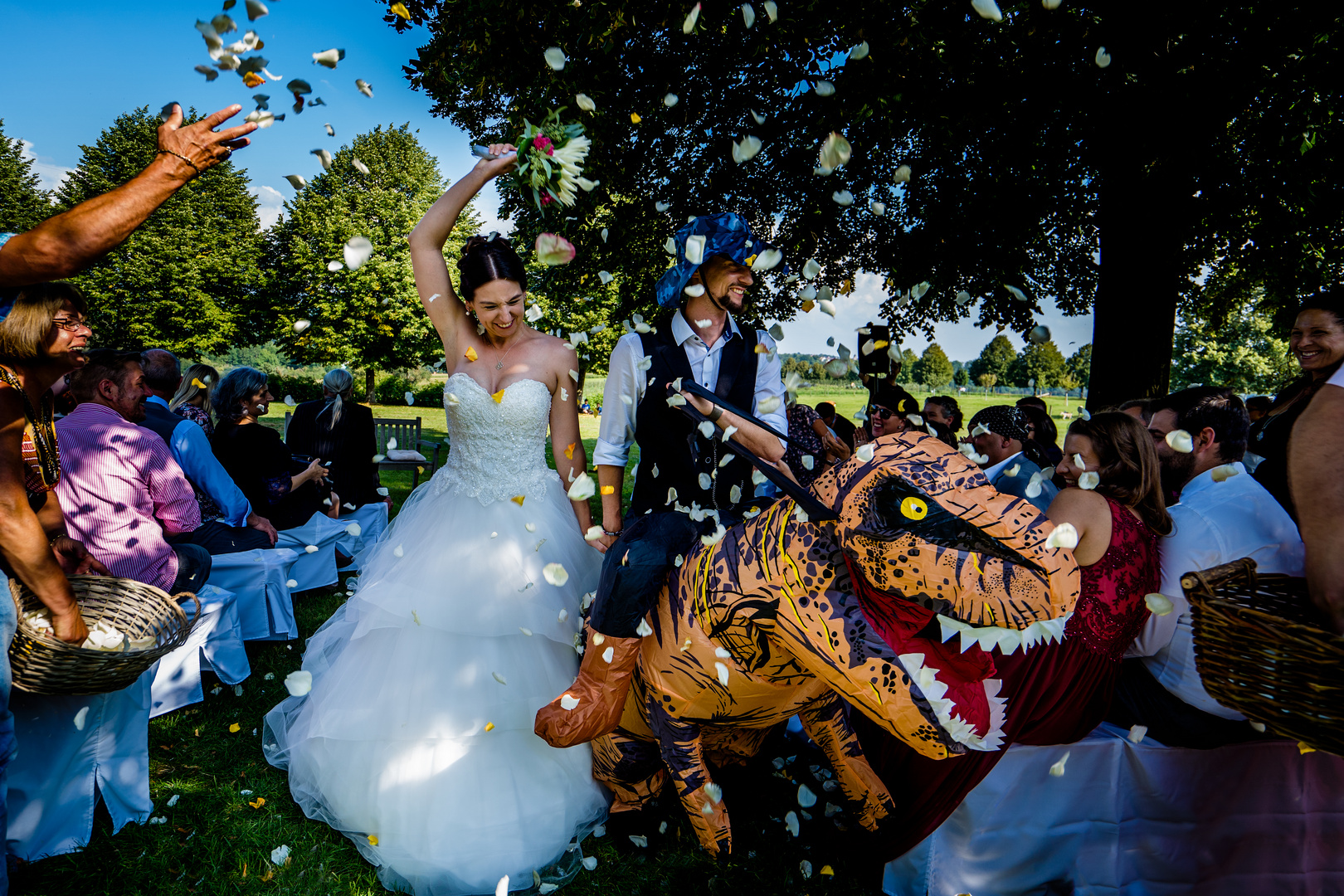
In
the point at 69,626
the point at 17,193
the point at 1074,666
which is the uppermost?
the point at 17,193

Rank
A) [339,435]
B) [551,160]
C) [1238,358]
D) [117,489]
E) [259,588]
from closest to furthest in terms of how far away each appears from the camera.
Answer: [551,160] < [117,489] < [259,588] < [339,435] < [1238,358]

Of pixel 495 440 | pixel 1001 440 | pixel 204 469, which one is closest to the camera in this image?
pixel 495 440

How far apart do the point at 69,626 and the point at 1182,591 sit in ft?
12.7

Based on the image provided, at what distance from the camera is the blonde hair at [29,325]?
2049 millimetres

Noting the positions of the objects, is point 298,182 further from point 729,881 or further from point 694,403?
point 729,881

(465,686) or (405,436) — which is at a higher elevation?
(405,436)

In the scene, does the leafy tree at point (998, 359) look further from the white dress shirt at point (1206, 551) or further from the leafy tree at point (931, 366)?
the white dress shirt at point (1206, 551)

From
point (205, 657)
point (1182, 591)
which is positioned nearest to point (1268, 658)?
point (1182, 591)

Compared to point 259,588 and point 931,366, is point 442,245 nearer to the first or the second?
point 259,588

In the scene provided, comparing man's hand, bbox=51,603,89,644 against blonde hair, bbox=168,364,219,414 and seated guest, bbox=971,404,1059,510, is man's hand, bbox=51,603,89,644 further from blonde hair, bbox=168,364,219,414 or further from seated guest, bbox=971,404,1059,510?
seated guest, bbox=971,404,1059,510

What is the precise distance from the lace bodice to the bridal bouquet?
2.85ft

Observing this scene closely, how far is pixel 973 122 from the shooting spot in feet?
21.1

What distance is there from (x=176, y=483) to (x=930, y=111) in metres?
6.65

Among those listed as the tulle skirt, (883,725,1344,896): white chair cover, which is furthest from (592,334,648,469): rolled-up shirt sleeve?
(883,725,1344,896): white chair cover
